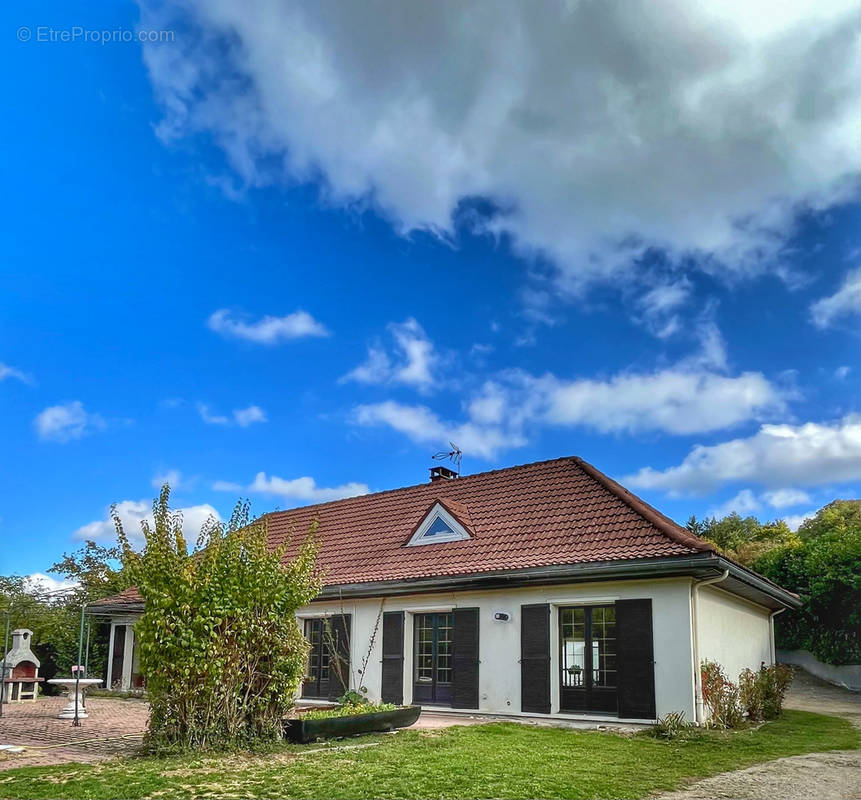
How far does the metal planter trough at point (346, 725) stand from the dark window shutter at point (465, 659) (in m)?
2.92

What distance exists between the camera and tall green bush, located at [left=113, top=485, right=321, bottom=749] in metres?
9.21

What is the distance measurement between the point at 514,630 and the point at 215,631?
21.0 feet

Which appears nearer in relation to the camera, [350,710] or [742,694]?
[350,710]

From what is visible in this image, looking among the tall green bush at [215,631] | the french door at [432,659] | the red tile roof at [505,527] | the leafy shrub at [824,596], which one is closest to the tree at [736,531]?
the leafy shrub at [824,596]

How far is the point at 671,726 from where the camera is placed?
11242mm

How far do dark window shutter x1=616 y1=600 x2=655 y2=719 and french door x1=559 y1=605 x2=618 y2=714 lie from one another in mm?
206

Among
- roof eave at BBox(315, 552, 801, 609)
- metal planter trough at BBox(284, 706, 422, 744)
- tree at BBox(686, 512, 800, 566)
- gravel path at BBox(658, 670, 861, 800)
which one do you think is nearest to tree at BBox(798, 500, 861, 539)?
tree at BBox(686, 512, 800, 566)

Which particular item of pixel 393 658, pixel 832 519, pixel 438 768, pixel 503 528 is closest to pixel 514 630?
pixel 503 528

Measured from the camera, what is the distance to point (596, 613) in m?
13.3

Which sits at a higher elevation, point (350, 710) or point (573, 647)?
point (573, 647)

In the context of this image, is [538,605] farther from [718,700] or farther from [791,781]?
[791,781]

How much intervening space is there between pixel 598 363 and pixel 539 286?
230 cm

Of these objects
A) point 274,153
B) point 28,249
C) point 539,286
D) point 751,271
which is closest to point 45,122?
point 28,249

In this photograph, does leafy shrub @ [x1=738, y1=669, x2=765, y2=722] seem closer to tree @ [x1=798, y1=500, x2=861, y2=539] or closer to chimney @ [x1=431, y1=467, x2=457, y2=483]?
chimney @ [x1=431, y1=467, x2=457, y2=483]
